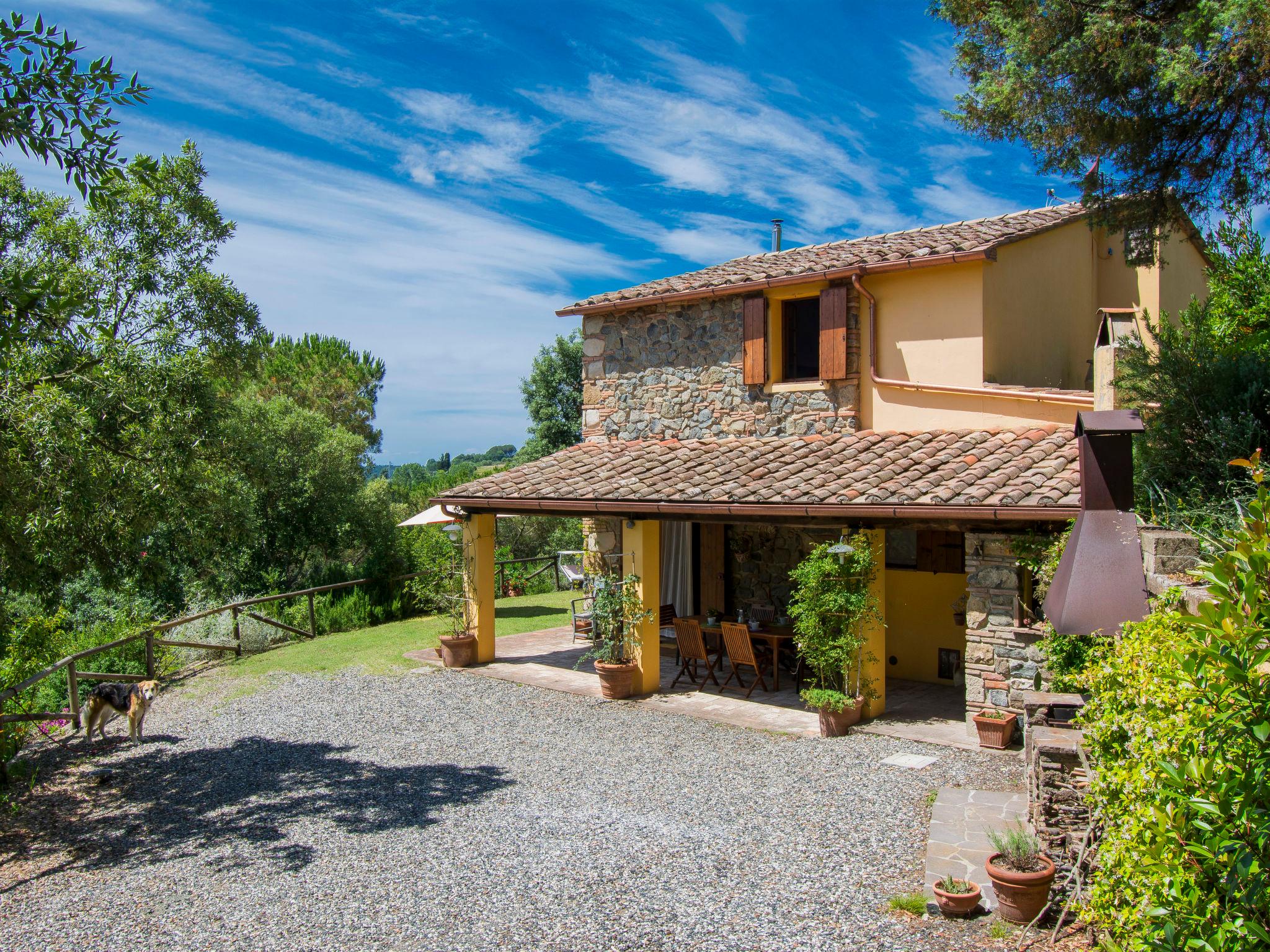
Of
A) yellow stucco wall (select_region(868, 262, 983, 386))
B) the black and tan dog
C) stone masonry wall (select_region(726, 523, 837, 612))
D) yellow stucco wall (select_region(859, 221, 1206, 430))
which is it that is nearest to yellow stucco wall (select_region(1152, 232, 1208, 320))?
yellow stucco wall (select_region(859, 221, 1206, 430))

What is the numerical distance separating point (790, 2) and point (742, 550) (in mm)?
7927

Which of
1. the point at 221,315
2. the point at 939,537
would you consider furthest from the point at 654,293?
the point at 221,315

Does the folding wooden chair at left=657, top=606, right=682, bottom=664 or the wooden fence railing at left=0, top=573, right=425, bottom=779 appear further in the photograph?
the folding wooden chair at left=657, top=606, right=682, bottom=664

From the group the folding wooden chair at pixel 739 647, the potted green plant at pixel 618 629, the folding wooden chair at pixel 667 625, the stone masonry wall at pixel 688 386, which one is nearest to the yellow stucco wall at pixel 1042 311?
the stone masonry wall at pixel 688 386

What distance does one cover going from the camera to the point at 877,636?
944 cm

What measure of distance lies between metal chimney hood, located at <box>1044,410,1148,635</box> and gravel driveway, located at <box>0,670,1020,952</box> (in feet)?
6.32

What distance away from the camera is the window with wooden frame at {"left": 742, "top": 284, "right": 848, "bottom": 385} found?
37.2 ft

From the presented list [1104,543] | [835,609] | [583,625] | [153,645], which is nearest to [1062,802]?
[1104,543]

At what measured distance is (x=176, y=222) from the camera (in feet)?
41.5

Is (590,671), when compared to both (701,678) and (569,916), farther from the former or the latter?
(569,916)

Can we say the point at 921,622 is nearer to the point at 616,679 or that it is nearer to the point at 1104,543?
the point at 616,679

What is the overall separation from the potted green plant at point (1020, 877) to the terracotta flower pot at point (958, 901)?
0.13m

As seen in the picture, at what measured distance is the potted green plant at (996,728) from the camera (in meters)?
8.26

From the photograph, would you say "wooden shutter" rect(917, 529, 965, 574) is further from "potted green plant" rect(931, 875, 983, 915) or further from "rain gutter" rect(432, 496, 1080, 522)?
"potted green plant" rect(931, 875, 983, 915)
